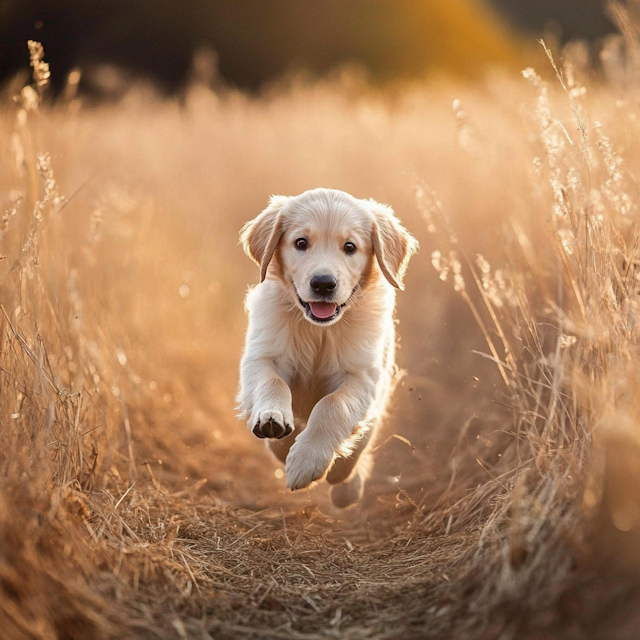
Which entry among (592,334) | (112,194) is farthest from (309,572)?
(112,194)

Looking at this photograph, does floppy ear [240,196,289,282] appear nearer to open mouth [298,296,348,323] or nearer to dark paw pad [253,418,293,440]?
open mouth [298,296,348,323]

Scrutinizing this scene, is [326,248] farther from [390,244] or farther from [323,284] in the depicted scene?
[390,244]

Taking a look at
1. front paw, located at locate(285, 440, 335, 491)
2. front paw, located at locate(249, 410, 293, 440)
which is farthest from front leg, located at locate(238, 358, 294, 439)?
front paw, located at locate(285, 440, 335, 491)

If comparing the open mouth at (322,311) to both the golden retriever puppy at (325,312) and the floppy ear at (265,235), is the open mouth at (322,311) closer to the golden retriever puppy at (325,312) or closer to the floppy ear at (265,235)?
the golden retriever puppy at (325,312)

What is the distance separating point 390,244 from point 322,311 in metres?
0.64

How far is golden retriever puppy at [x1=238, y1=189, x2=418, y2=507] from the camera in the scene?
10.6 ft

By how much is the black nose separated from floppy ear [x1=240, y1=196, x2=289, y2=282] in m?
0.38

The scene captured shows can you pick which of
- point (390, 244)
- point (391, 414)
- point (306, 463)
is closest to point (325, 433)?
point (306, 463)

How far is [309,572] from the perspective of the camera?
287 cm

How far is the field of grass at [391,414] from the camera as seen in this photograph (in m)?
2.09

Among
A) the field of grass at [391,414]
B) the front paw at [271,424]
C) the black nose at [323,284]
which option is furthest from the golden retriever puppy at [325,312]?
the field of grass at [391,414]

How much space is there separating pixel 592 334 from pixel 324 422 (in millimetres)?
1187

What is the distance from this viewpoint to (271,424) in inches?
110

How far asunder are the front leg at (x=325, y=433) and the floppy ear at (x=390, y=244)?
1.88ft
